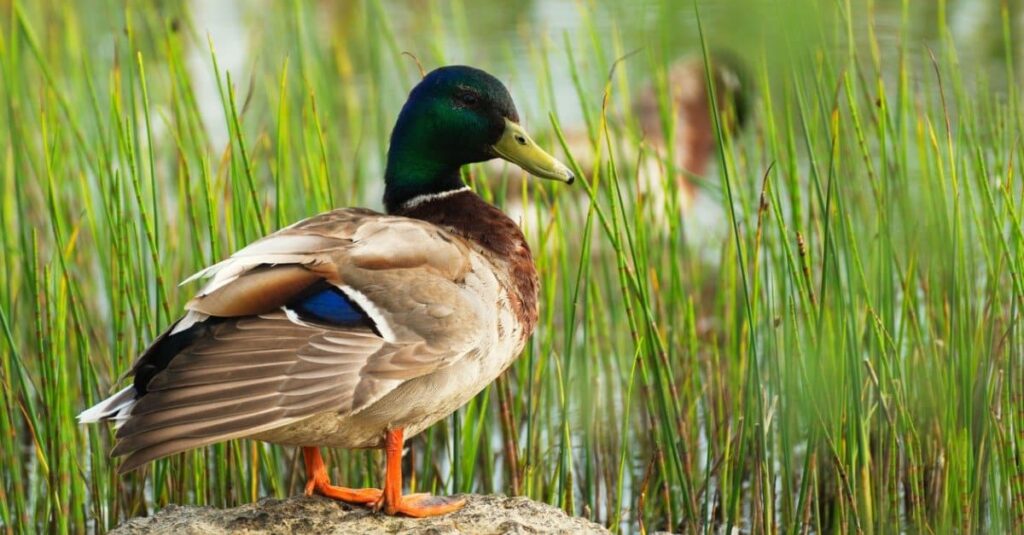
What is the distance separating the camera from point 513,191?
7.33 metres

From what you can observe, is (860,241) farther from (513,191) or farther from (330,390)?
(513,191)

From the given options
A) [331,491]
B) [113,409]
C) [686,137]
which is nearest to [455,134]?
[331,491]

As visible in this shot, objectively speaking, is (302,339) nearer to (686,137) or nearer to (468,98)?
(468,98)

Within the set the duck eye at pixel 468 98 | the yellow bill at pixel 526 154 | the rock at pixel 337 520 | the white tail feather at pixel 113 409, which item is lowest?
the rock at pixel 337 520

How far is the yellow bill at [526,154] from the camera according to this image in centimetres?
324

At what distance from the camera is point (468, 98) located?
129 inches

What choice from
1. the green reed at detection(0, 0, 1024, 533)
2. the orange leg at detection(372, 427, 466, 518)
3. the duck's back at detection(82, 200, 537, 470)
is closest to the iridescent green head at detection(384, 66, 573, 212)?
the green reed at detection(0, 0, 1024, 533)

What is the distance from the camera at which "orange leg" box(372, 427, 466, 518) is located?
9.52ft

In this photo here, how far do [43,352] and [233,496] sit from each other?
0.65 metres

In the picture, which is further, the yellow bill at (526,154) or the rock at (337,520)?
the yellow bill at (526,154)

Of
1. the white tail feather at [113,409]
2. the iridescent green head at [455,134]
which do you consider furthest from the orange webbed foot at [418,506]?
the iridescent green head at [455,134]

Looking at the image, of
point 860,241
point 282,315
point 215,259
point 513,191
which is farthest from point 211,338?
point 513,191

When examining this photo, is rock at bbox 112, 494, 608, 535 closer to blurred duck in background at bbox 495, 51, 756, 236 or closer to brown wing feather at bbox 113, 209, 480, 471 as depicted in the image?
brown wing feather at bbox 113, 209, 480, 471

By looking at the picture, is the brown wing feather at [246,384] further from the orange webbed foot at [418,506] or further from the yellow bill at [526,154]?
the yellow bill at [526,154]
